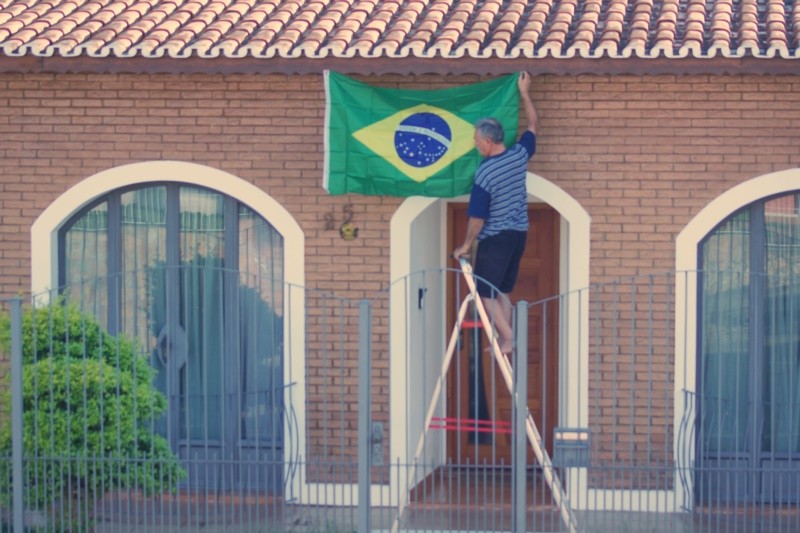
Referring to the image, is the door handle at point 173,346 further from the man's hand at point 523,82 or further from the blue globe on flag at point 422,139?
the man's hand at point 523,82

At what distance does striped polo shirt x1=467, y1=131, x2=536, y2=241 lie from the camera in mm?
10227

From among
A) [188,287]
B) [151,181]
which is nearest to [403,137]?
[151,181]

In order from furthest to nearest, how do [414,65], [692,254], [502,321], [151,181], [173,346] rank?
[173,346]
[151,181]
[692,254]
[414,65]
[502,321]

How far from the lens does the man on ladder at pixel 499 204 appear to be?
1022 cm

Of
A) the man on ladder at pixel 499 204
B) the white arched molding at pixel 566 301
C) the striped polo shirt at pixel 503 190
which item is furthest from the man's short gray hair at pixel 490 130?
the white arched molding at pixel 566 301

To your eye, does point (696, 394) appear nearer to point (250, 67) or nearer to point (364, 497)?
point (364, 497)

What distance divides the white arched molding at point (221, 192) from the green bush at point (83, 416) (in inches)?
54.6

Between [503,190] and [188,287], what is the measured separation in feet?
9.08

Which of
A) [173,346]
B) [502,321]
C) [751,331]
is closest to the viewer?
[502,321]

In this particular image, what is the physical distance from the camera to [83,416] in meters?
9.60

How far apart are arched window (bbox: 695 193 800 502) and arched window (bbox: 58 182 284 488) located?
11.1 ft

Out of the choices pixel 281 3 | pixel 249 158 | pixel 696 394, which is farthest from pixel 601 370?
pixel 281 3

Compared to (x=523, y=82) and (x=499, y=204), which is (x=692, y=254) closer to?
(x=499, y=204)

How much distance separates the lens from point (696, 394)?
34.2 ft
